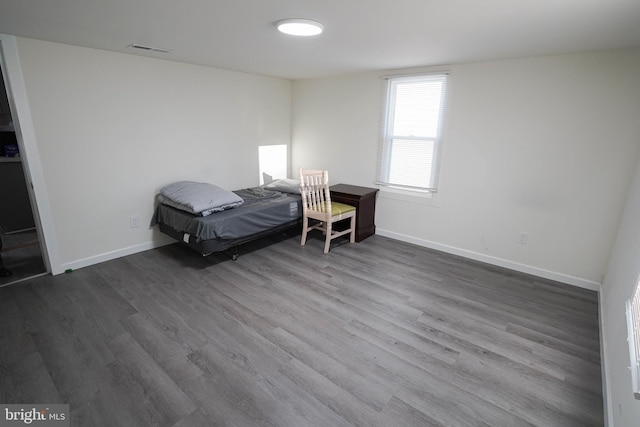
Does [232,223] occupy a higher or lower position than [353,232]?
higher

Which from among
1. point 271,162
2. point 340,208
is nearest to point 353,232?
point 340,208

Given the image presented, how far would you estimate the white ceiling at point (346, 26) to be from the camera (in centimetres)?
179

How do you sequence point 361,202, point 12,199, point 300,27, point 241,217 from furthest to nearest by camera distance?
point 12,199
point 361,202
point 241,217
point 300,27

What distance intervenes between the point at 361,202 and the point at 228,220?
1689 mm

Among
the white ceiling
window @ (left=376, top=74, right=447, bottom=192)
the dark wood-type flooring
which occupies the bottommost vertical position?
the dark wood-type flooring

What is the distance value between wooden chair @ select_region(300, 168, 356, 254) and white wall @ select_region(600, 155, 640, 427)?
2488 millimetres

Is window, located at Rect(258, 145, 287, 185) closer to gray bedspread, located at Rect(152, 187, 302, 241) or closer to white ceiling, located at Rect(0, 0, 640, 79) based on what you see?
gray bedspread, located at Rect(152, 187, 302, 241)

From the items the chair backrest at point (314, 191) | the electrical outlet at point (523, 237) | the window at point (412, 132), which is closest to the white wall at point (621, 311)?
the electrical outlet at point (523, 237)

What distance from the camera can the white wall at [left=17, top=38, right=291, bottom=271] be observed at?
287cm

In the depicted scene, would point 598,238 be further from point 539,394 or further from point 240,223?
point 240,223

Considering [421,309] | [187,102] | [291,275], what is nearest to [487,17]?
[421,309]

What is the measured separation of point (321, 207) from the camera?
390 centimetres

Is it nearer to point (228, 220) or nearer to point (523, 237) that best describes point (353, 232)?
point (228, 220)

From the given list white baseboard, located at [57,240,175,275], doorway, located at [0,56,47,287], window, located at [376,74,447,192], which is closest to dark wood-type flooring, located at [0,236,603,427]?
white baseboard, located at [57,240,175,275]
